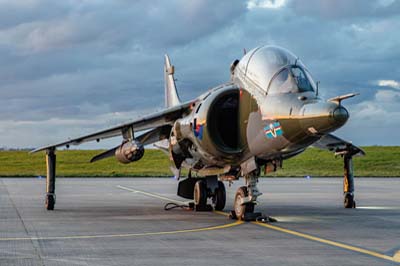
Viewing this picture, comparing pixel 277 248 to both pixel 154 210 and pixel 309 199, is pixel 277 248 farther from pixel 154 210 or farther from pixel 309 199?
pixel 309 199

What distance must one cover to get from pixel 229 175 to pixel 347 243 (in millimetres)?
6182

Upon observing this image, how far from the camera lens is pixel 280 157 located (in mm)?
15734

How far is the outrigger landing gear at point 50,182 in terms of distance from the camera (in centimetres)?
1998

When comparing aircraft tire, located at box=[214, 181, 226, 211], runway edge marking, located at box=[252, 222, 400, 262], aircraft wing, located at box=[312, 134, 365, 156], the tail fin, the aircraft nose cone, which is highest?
the tail fin

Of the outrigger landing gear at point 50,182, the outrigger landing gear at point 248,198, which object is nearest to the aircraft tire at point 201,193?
the outrigger landing gear at point 248,198

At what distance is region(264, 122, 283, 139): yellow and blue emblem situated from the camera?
14.2 meters

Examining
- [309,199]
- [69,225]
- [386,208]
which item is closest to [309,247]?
[69,225]

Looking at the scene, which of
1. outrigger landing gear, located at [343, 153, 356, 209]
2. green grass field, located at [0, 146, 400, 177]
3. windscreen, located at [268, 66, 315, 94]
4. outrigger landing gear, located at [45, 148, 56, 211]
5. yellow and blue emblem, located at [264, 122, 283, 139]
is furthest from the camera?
green grass field, located at [0, 146, 400, 177]

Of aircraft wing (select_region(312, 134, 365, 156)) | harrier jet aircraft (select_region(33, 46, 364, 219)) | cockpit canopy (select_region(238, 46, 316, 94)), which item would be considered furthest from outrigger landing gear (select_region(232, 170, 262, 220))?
aircraft wing (select_region(312, 134, 365, 156))

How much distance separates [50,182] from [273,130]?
27.9 feet

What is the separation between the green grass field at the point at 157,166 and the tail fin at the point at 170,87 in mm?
27785

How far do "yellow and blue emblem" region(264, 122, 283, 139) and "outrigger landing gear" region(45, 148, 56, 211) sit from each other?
782cm

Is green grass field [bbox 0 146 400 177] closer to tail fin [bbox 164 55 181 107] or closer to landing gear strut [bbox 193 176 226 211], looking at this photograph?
tail fin [bbox 164 55 181 107]

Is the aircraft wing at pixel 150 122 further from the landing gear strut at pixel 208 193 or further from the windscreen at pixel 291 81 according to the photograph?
the windscreen at pixel 291 81
